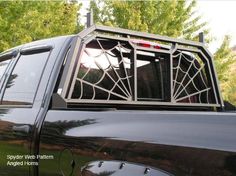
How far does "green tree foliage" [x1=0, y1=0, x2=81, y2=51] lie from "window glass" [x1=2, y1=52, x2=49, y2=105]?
11.0 metres

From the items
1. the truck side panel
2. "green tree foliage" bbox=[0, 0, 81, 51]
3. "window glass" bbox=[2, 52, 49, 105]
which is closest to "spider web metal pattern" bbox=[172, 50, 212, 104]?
"window glass" bbox=[2, 52, 49, 105]

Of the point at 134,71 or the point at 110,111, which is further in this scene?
the point at 134,71

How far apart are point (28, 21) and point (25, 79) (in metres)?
11.8

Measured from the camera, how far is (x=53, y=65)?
3393 millimetres

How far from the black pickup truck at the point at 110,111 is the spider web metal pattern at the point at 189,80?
0.01 m

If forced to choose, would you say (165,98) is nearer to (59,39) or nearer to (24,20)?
(59,39)

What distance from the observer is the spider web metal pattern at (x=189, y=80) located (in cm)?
474

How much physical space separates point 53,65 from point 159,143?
4.81 ft

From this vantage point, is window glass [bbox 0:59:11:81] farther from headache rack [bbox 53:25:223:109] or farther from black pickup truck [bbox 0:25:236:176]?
headache rack [bbox 53:25:223:109]

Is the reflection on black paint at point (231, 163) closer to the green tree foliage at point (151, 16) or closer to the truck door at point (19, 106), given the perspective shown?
the truck door at point (19, 106)

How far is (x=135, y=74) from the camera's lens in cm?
421

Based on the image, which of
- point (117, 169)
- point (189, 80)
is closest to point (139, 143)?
point (117, 169)

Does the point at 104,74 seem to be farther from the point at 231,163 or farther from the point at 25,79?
the point at 231,163

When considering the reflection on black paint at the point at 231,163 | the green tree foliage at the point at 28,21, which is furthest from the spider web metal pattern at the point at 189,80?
the green tree foliage at the point at 28,21
